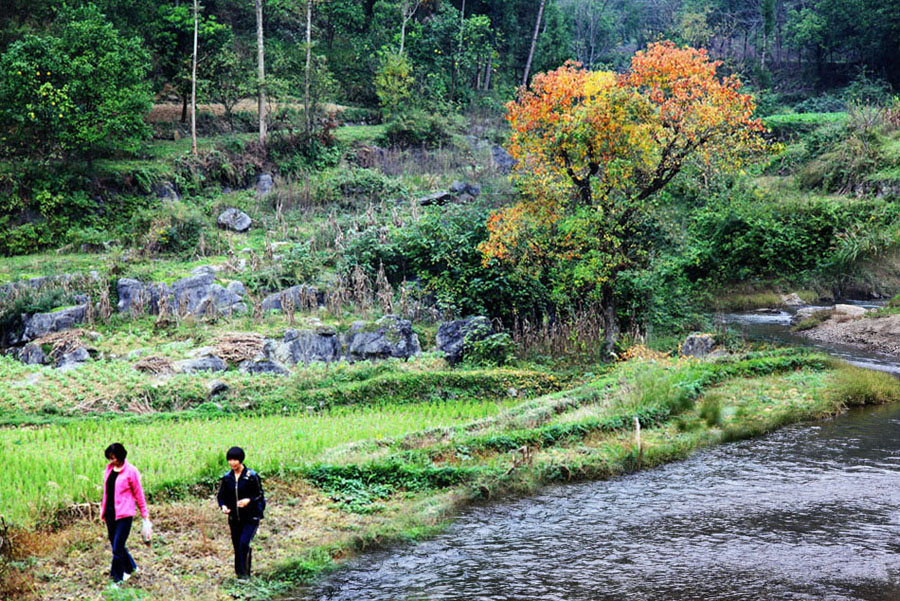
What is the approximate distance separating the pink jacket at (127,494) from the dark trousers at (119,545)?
8cm

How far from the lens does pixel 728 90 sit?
58.6ft

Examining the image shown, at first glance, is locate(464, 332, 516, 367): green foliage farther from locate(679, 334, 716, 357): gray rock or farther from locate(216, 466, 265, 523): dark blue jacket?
locate(216, 466, 265, 523): dark blue jacket

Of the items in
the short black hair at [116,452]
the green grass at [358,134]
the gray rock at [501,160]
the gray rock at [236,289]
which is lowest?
the short black hair at [116,452]

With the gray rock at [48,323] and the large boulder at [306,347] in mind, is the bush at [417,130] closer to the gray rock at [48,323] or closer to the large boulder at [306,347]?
the large boulder at [306,347]

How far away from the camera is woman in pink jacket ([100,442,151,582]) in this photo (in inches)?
297

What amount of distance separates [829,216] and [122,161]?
26.2 m

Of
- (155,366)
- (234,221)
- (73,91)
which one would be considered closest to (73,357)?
(155,366)

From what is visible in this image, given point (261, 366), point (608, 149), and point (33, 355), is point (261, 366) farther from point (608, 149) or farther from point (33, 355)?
point (608, 149)

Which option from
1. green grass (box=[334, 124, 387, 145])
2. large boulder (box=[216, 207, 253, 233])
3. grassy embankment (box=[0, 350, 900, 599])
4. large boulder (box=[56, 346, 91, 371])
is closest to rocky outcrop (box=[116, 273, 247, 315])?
large boulder (box=[56, 346, 91, 371])

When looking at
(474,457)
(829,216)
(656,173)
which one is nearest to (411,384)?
(474,457)

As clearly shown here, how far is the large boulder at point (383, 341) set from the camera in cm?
1934

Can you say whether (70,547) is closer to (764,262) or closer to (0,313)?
(0,313)

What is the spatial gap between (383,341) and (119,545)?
39.3 ft

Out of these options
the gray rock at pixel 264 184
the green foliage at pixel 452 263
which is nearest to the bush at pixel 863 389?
the green foliage at pixel 452 263
